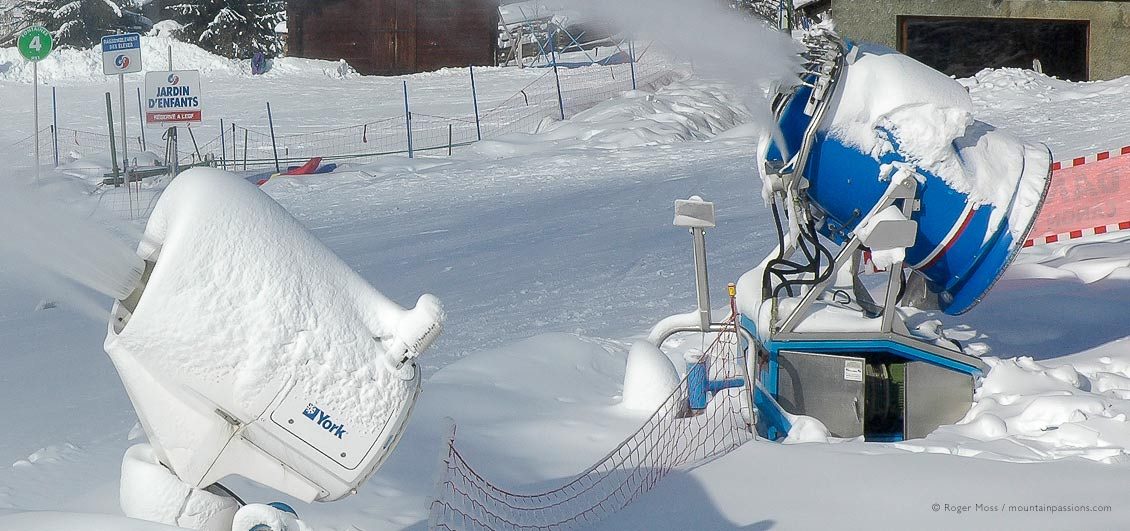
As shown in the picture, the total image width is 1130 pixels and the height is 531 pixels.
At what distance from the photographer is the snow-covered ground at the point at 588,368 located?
403 cm

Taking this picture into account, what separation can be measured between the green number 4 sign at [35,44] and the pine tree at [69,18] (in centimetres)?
2724

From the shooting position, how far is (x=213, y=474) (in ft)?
8.40

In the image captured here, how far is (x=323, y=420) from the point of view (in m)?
2.48

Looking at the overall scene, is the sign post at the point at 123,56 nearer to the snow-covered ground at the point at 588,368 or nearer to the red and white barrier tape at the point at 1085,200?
the snow-covered ground at the point at 588,368

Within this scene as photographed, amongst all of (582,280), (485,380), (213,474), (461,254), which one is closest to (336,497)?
(213,474)

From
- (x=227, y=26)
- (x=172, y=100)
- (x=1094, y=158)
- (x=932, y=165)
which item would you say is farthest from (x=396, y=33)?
(x=932, y=165)

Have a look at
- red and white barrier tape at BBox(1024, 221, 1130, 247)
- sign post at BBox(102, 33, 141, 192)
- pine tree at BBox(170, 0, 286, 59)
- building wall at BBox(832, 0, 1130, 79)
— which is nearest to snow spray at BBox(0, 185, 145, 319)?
red and white barrier tape at BBox(1024, 221, 1130, 247)

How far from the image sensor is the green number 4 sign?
15133 millimetres

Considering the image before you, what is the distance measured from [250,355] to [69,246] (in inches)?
19.0

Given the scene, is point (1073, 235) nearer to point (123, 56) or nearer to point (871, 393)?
point (871, 393)

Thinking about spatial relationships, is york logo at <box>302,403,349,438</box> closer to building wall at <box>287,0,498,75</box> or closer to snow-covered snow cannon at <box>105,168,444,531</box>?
snow-covered snow cannon at <box>105,168,444,531</box>

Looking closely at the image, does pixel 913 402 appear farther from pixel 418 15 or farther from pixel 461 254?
pixel 418 15

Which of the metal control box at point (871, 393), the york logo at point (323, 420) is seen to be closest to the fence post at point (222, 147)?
the metal control box at point (871, 393)

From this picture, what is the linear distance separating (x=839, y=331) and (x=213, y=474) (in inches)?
138
